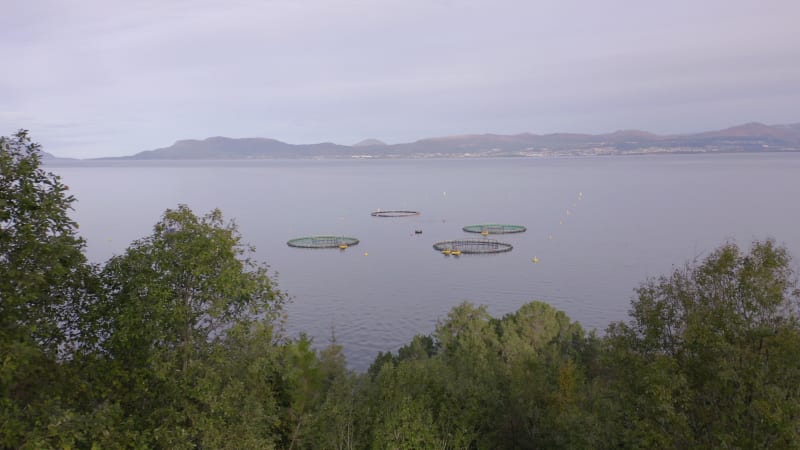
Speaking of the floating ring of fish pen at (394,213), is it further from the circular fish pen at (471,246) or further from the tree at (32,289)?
the tree at (32,289)

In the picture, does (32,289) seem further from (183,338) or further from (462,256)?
(462,256)

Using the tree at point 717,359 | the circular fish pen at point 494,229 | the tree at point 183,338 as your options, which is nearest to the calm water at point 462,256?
the circular fish pen at point 494,229

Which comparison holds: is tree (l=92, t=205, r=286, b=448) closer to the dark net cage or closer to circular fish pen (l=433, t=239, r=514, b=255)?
circular fish pen (l=433, t=239, r=514, b=255)

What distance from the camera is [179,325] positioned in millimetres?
16281

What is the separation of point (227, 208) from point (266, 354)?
169 m

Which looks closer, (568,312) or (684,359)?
(684,359)

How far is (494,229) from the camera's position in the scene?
130m

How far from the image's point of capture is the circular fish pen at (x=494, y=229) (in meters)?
127

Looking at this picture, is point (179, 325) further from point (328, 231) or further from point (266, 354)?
point (328, 231)

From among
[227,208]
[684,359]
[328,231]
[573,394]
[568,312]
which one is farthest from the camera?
[227,208]

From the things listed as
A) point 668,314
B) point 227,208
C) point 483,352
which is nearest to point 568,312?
point 483,352

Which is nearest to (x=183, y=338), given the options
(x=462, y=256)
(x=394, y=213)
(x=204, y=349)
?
(x=204, y=349)

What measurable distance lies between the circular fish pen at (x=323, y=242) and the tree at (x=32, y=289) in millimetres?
97956

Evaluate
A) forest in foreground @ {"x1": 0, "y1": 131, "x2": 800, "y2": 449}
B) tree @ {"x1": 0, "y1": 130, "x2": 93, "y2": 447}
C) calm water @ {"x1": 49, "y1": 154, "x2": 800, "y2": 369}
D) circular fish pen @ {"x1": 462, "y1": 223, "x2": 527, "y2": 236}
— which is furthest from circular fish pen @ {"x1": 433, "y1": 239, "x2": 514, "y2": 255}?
tree @ {"x1": 0, "y1": 130, "x2": 93, "y2": 447}
